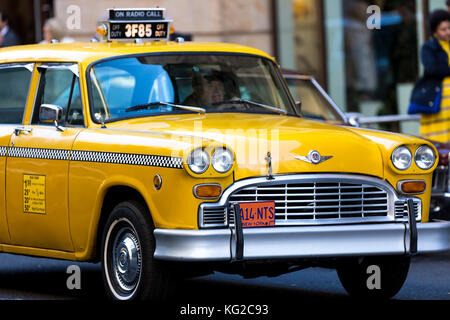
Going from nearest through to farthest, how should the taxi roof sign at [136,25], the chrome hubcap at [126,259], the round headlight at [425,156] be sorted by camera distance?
1. the chrome hubcap at [126,259]
2. the round headlight at [425,156]
3. the taxi roof sign at [136,25]

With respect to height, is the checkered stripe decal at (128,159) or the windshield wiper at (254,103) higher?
the windshield wiper at (254,103)

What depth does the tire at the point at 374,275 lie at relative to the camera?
8.34 metres

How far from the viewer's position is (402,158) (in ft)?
26.1

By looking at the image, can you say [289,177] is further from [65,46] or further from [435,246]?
[65,46]

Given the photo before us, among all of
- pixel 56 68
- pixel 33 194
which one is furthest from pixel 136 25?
pixel 33 194

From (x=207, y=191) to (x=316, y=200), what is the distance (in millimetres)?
697

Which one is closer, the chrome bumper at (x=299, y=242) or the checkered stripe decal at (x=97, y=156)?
the chrome bumper at (x=299, y=242)

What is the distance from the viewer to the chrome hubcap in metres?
7.81

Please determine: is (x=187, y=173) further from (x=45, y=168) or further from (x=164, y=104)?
(x=45, y=168)

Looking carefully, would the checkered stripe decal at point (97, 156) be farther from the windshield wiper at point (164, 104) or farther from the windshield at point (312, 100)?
the windshield at point (312, 100)

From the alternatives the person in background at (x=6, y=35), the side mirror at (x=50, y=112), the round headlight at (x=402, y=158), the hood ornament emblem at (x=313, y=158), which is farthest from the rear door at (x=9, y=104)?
the person in background at (x=6, y=35)

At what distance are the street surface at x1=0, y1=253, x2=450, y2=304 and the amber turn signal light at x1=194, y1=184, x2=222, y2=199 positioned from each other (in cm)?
137

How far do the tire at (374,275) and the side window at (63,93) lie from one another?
7.00ft

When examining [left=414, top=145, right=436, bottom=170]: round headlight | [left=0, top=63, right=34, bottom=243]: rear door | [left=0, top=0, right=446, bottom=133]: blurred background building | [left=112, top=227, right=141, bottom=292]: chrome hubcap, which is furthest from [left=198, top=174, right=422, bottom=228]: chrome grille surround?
[left=0, top=0, right=446, bottom=133]: blurred background building
